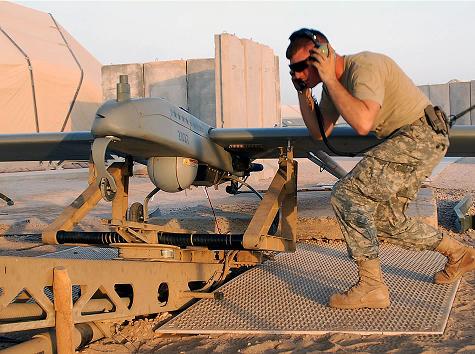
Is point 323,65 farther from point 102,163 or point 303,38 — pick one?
point 102,163

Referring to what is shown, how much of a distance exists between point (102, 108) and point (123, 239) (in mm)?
1029

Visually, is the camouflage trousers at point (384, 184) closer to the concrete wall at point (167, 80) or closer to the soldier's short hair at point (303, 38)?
the soldier's short hair at point (303, 38)

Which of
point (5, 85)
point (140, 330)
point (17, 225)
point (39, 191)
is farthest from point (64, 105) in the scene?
point (140, 330)

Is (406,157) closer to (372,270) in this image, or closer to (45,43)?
(372,270)

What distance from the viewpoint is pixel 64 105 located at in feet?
101

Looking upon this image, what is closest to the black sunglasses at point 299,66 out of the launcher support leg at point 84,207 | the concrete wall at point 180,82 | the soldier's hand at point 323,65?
the soldier's hand at point 323,65

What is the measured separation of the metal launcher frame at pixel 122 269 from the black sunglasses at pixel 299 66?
1.18 m

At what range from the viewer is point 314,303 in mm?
4379

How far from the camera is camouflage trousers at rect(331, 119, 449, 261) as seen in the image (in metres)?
4.04

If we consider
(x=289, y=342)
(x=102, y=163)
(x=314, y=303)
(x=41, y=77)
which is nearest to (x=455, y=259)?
(x=314, y=303)

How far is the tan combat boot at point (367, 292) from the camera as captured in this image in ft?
13.6

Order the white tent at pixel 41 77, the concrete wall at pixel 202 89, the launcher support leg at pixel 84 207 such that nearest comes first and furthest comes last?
the launcher support leg at pixel 84 207
the concrete wall at pixel 202 89
the white tent at pixel 41 77

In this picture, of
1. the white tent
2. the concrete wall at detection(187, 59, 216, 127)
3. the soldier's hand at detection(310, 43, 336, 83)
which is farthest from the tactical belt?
the white tent

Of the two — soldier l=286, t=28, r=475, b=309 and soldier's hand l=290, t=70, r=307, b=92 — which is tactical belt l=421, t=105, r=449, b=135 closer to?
soldier l=286, t=28, r=475, b=309
